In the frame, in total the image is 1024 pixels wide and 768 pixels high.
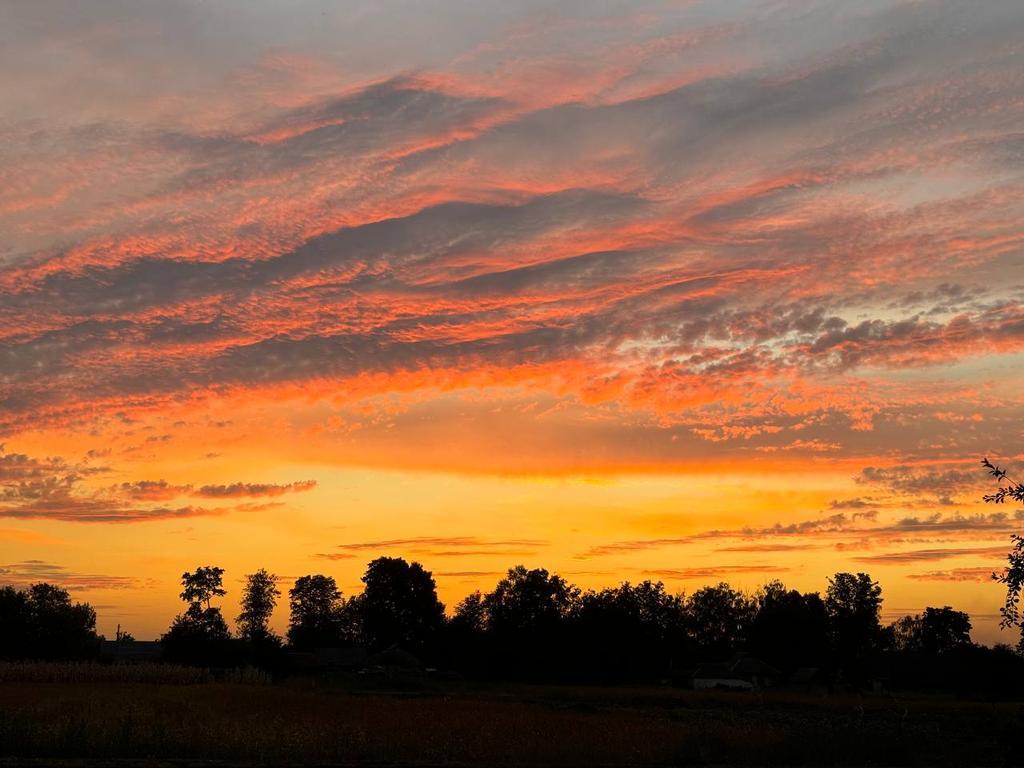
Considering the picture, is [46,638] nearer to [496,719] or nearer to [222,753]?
[496,719]

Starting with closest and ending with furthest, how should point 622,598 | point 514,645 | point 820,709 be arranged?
point 820,709 → point 514,645 → point 622,598

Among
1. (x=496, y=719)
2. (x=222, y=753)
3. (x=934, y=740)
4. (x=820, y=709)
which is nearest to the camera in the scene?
(x=222, y=753)

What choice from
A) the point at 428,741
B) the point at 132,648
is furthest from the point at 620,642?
the point at 428,741

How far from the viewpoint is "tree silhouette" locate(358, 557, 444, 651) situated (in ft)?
543

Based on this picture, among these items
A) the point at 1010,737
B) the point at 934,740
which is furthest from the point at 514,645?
the point at 1010,737

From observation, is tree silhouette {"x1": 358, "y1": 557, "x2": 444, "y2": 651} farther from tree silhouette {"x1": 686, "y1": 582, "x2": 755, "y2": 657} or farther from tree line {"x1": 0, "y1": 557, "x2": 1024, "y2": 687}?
tree silhouette {"x1": 686, "y1": 582, "x2": 755, "y2": 657}

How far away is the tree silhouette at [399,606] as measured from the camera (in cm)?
16562

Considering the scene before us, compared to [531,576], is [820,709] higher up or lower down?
lower down

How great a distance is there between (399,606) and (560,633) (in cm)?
3550

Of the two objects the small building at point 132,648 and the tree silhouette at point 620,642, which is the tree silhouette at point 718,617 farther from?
the small building at point 132,648

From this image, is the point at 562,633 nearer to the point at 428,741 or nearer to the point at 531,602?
the point at 531,602

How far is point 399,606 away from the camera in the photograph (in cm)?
16800

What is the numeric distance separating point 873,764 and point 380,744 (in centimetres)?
1486

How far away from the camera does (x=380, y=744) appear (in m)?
29.3
